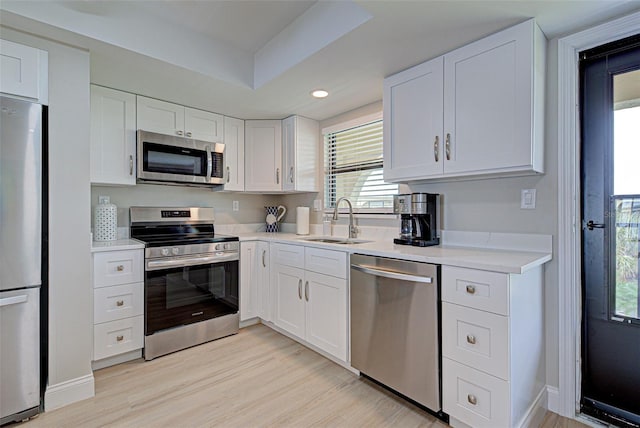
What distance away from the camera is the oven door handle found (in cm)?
239

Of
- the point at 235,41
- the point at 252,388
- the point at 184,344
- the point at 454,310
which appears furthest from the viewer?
the point at 184,344

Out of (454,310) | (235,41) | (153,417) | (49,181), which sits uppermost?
(235,41)

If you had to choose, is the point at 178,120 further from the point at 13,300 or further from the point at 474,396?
the point at 474,396

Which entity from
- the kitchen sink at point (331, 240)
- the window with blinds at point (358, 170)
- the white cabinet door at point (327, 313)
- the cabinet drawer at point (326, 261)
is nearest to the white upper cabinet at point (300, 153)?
the window with blinds at point (358, 170)

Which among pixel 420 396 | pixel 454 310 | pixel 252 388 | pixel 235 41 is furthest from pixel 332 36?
pixel 252 388

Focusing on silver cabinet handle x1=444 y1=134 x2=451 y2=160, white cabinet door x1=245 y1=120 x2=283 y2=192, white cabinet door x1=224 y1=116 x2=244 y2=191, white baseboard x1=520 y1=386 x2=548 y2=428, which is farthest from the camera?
white cabinet door x1=245 y1=120 x2=283 y2=192

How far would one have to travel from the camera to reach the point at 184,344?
254 centimetres

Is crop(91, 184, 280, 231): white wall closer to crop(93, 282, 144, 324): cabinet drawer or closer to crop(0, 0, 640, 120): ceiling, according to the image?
crop(93, 282, 144, 324): cabinet drawer

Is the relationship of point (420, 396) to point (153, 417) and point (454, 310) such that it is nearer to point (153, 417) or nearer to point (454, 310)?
point (454, 310)

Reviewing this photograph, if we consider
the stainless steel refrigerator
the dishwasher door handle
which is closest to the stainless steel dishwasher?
the dishwasher door handle

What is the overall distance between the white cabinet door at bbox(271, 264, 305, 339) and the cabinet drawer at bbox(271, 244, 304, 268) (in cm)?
4

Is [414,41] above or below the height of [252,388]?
above

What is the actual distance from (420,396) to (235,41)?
106 inches

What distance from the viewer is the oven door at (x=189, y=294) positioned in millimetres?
2398
